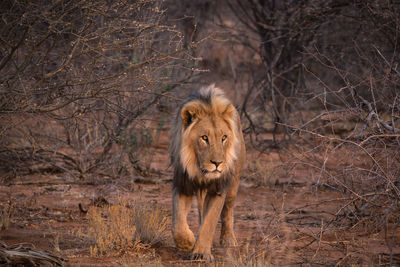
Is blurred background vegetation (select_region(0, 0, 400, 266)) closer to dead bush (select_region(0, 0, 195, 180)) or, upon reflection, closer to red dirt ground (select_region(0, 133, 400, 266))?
dead bush (select_region(0, 0, 195, 180))

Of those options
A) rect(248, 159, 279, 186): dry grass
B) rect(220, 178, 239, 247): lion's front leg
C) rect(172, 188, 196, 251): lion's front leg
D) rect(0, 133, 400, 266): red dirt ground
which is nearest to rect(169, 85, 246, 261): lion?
rect(172, 188, 196, 251): lion's front leg

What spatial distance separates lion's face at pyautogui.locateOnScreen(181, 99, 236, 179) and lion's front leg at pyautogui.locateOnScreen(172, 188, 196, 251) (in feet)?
0.92

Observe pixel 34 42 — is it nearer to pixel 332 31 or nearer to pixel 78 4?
pixel 78 4

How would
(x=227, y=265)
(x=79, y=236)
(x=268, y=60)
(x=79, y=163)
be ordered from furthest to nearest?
(x=268, y=60) → (x=79, y=163) → (x=79, y=236) → (x=227, y=265)

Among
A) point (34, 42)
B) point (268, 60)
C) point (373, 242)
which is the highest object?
point (268, 60)

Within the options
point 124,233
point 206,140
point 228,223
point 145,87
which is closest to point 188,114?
point 206,140

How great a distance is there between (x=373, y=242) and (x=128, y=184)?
4279 mm

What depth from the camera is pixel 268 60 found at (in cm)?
1232

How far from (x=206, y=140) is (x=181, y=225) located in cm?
83

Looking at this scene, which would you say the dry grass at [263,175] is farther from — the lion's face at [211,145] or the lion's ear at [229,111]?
the lion's face at [211,145]

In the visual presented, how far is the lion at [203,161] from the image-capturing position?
5.07 meters

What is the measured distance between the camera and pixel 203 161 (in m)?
5.00

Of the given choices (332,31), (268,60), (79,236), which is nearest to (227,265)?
(79,236)

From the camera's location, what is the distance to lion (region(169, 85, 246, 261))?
507 centimetres
